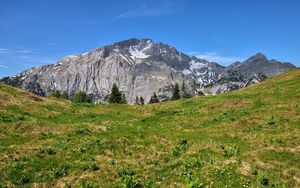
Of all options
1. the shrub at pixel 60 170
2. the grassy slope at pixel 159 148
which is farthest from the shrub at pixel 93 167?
A: the shrub at pixel 60 170

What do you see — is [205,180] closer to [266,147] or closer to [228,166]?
[228,166]

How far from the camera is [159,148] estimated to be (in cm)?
3469

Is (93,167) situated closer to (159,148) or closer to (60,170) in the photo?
(60,170)

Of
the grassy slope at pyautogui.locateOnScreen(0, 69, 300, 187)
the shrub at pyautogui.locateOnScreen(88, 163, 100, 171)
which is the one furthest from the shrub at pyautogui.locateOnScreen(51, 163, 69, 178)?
the shrub at pyautogui.locateOnScreen(88, 163, 100, 171)

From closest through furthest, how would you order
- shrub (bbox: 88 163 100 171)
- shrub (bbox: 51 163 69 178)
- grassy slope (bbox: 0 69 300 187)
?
grassy slope (bbox: 0 69 300 187) → shrub (bbox: 51 163 69 178) → shrub (bbox: 88 163 100 171)

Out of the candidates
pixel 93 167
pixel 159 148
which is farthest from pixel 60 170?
pixel 159 148

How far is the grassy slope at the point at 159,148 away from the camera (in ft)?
87.7

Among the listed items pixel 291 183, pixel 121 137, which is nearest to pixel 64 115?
pixel 121 137

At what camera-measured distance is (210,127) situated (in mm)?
43406

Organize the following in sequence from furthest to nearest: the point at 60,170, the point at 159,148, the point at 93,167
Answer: the point at 159,148, the point at 93,167, the point at 60,170

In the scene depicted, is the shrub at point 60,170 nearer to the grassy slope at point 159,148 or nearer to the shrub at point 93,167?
the grassy slope at point 159,148

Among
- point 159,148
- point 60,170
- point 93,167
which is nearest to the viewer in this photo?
point 60,170

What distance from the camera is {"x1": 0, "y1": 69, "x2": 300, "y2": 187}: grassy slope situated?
26719mm

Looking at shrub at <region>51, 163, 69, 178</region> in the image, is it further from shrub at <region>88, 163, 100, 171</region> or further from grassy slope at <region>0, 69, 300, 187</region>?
shrub at <region>88, 163, 100, 171</region>
